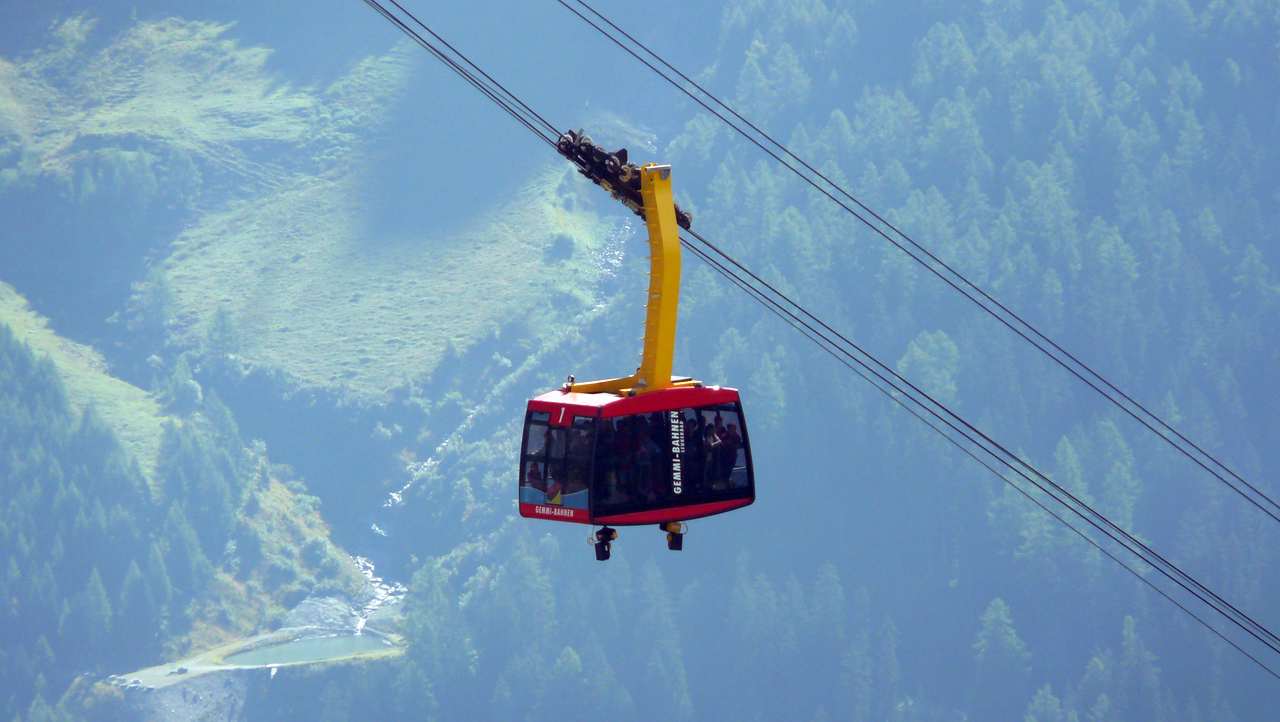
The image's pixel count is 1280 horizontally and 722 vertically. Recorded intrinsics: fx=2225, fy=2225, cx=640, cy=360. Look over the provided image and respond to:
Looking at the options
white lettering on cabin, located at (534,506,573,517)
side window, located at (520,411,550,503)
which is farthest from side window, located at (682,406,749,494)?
side window, located at (520,411,550,503)

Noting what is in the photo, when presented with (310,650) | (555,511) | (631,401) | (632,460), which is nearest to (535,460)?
(555,511)

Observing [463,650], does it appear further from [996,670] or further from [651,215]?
[651,215]

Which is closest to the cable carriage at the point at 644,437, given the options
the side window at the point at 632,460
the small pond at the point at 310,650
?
the side window at the point at 632,460

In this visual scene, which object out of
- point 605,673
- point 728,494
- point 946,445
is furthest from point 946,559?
point 728,494

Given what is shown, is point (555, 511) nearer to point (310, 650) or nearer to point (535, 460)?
point (535, 460)

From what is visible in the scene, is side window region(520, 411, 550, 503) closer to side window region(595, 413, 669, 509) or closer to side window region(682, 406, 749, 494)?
side window region(595, 413, 669, 509)
